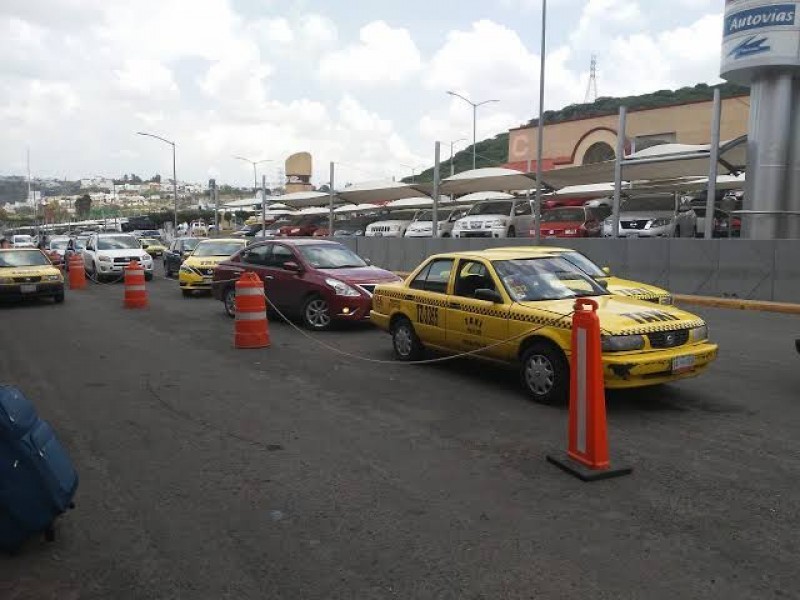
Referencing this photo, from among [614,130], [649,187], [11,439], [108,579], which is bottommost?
[108,579]

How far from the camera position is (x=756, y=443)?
5570mm

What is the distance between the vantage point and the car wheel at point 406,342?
892 centimetres

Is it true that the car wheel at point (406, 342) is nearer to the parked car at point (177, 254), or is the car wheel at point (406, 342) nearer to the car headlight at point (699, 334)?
the car headlight at point (699, 334)

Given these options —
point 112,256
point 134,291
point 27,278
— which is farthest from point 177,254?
point 134,291

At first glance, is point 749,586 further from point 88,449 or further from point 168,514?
point 88,449

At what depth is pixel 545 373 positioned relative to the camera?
6781mm

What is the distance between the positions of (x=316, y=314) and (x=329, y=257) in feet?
4.50

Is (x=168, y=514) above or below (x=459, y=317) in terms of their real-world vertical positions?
below

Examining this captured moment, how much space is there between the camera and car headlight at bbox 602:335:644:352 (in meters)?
6.32

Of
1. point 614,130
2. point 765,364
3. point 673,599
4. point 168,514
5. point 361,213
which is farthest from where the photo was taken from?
point 361,213

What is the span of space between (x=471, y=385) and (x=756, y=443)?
2.91 metres

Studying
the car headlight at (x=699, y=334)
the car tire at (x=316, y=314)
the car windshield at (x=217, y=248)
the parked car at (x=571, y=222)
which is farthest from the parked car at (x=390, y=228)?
the car headlight at (x=699, y=334)

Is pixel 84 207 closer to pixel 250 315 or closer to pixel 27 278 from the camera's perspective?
pixel 27 278

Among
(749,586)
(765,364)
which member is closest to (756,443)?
(749,586)
